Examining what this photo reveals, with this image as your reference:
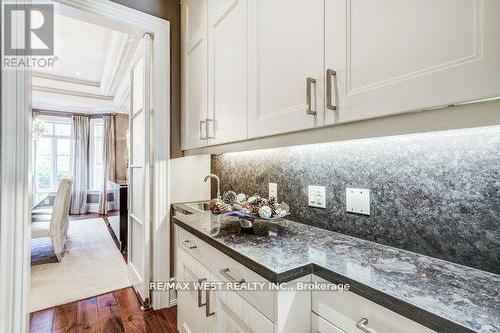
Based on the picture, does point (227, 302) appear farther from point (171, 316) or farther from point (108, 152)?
point (108, 152)

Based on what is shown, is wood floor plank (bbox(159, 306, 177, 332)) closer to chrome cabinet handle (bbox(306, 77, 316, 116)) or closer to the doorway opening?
the doorway opening

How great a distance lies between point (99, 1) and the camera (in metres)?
1.75

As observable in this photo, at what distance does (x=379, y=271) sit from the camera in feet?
2.58

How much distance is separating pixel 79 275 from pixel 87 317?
948mm

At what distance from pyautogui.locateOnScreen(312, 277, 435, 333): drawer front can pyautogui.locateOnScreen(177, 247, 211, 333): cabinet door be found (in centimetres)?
60

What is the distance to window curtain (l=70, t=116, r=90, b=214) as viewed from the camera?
5.96m

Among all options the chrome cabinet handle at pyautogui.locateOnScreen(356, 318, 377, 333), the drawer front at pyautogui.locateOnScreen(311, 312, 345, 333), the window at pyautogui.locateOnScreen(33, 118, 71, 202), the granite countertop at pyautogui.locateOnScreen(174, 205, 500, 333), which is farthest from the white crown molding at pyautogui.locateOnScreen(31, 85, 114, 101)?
the chrome cabinet handle at pyautogui.locateOnScreen(356, 318, 377, 333)

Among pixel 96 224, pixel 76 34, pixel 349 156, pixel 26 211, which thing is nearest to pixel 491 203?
pixel 349 156

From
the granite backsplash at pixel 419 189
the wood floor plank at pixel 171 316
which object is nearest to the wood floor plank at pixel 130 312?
the wood floor plank at pixel 171 316

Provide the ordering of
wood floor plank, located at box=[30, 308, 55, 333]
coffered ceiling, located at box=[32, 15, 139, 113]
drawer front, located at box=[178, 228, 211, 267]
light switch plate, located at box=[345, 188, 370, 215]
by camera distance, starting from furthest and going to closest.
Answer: coffered ceiling, located at box=[32, 15, 139, 113] → wood floor plank, located at box=[30, 308, 55, 333] → drawer front, located at box=[178, 228, 211, 267] → light switch plate, located at box=[345, 188, 370, 215]

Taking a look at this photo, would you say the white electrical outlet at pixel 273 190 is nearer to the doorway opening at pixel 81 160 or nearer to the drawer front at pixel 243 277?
the drawer front at pixel 243 277

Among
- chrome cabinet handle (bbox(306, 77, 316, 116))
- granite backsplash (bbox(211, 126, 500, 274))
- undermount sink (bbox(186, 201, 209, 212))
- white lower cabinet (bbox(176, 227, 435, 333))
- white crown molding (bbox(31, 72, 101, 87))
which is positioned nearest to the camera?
white lower cabinet (bbox(176, 227, 435, 333))

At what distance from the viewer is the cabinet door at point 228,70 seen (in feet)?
4.25

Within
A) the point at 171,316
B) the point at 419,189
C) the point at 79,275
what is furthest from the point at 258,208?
the point at 79,275
